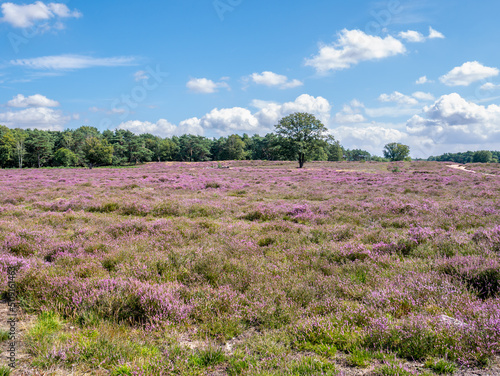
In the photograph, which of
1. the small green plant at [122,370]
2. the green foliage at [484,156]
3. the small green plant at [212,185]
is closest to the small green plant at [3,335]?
the small green plant at [122,370]

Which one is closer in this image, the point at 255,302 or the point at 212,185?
the point at 255,302

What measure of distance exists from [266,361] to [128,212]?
10497 mm

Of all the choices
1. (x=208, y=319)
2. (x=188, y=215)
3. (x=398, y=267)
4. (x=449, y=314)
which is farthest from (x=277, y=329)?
(x=188, y=215)

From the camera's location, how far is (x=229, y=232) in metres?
8.42

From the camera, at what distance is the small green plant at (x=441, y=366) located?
2.84 m

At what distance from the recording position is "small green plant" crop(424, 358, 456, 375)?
9.31 feet

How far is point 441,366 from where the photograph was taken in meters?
2.89

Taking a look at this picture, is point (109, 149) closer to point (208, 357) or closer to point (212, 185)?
point (212, 185)

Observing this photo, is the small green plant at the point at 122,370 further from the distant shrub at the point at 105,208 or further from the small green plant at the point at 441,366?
the distant shrub at the point at 105,208

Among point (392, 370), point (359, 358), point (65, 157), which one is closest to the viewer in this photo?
point (392, 370)

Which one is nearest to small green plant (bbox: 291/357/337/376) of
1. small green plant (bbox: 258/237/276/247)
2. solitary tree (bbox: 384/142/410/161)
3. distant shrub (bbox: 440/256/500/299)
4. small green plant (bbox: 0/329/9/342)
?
distant shrub (bbox: 440/256/500/299)

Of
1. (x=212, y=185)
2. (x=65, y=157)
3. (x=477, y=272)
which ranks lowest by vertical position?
(x=477, y=272)

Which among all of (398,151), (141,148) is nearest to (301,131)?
(141,148)

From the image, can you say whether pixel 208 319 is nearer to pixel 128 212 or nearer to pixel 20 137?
pixel 128 212
